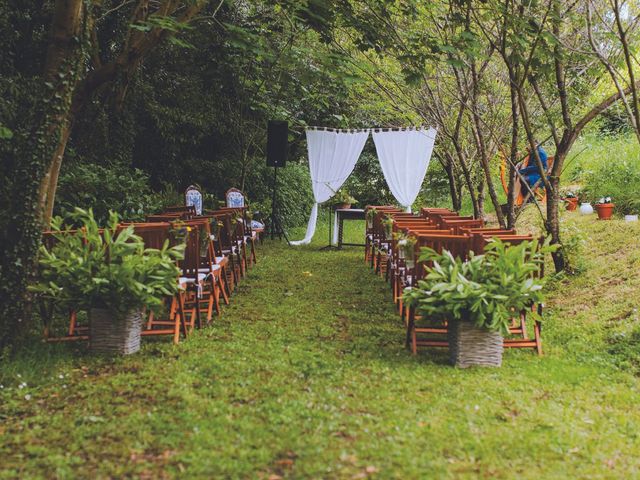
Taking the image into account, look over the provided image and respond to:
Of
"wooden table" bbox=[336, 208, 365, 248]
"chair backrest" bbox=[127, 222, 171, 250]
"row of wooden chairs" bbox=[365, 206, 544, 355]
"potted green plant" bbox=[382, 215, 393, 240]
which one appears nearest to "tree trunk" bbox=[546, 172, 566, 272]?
"row of wooden chairs" bbox=[365, 206, 544, 355]

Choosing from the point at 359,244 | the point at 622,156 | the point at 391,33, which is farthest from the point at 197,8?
the point at 622,156

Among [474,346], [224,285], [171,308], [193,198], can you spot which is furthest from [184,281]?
[193,198]

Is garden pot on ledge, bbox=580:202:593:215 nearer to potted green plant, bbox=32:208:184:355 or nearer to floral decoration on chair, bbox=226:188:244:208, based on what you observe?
floral decoration on chair, bbox=226:188:244:208

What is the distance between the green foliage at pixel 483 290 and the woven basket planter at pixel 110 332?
6.13 feet

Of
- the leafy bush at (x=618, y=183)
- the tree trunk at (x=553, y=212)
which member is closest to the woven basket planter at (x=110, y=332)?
the tree trunk at (x=553, y=212)

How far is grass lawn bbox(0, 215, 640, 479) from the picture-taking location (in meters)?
2.71

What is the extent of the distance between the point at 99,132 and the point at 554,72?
627 centimetres

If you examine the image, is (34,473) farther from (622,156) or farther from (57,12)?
(622,156)

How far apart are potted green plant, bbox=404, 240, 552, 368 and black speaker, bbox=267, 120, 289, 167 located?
24.4ft

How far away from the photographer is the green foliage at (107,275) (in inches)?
159

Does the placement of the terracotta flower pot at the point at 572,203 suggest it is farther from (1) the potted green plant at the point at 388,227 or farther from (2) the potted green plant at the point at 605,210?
(1) the potted green plant at the point at 388,227

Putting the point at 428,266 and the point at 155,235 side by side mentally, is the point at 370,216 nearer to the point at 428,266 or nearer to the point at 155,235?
the point at 428,266

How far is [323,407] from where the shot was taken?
3.31 metres

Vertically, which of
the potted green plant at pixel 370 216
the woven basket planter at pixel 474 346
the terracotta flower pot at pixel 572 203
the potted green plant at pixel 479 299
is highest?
the terracotta flower pot at pixel 572 203
